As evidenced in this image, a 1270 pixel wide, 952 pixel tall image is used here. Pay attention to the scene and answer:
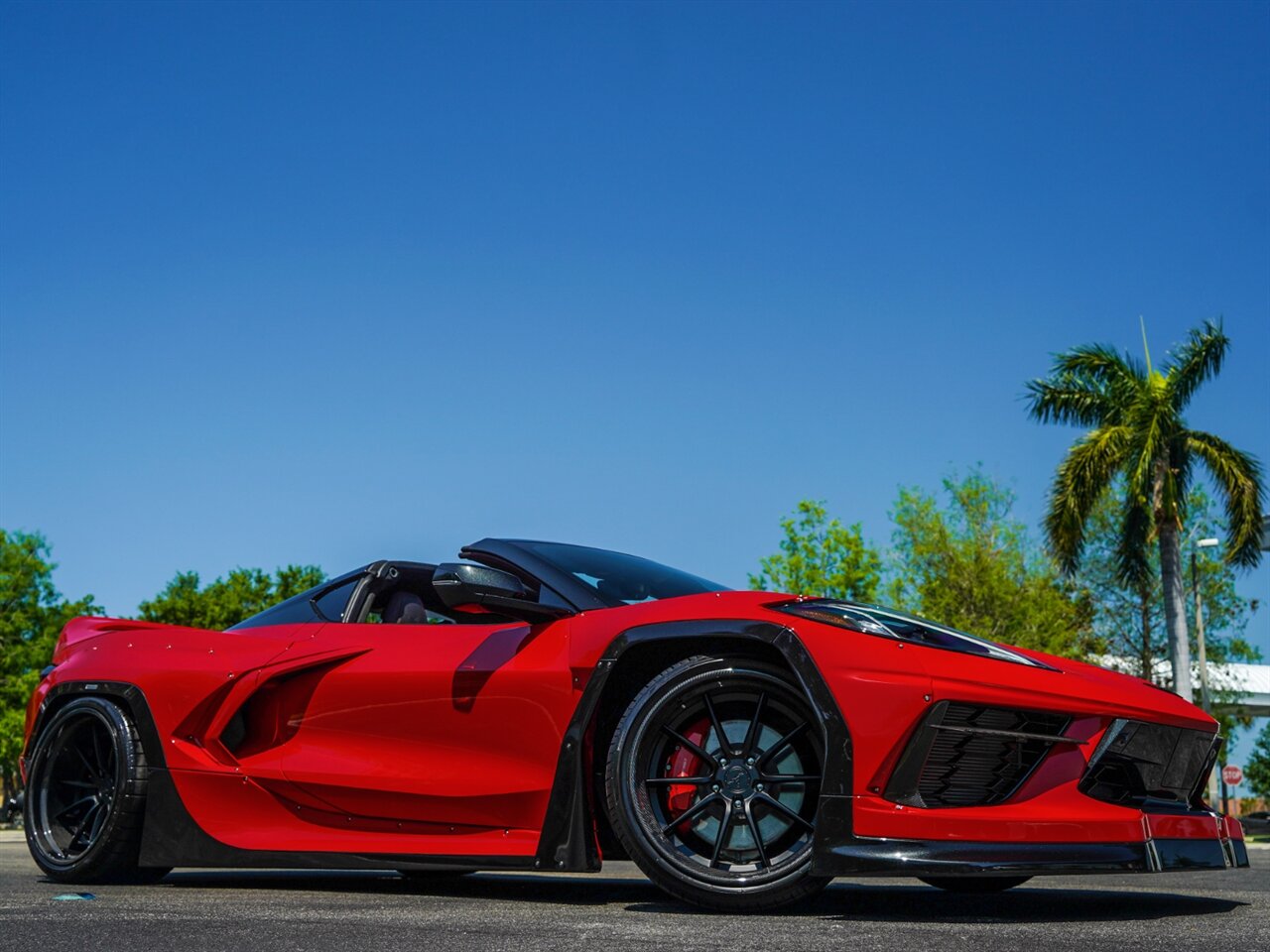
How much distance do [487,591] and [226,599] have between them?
4237cm

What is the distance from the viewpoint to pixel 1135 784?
388cm

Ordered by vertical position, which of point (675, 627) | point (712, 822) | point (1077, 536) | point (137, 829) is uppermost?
point (1077, 536)

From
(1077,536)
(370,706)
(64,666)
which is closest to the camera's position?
(370,706)

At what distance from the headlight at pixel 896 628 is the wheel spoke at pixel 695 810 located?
1.96ft

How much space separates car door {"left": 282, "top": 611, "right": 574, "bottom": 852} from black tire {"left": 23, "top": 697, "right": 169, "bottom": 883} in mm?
848

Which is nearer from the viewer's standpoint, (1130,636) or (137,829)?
(137,829)

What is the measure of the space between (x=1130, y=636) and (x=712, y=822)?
3584 centimetres

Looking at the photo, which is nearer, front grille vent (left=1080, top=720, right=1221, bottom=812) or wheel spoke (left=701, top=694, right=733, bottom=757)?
front grille vent (left=1080, top=720, right=1221, bottom=812)

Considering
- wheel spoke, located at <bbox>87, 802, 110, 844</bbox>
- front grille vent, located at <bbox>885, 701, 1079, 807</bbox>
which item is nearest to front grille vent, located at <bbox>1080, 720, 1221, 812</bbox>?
front grille vent, located at <bbox>885, 701, 1079, 807</bbox>

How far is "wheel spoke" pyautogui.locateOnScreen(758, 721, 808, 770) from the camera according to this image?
12.8 ft

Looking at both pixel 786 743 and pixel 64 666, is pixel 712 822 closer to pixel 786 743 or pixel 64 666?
pixel 786 743

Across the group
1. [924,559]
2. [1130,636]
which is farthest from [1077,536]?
[1130,636]

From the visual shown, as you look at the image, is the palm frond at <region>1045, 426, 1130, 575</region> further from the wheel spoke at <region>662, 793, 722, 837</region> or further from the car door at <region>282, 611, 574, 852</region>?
the wheel spoke at <region>662, 793, 722, 837</region>

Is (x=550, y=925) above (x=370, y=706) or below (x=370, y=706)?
below
